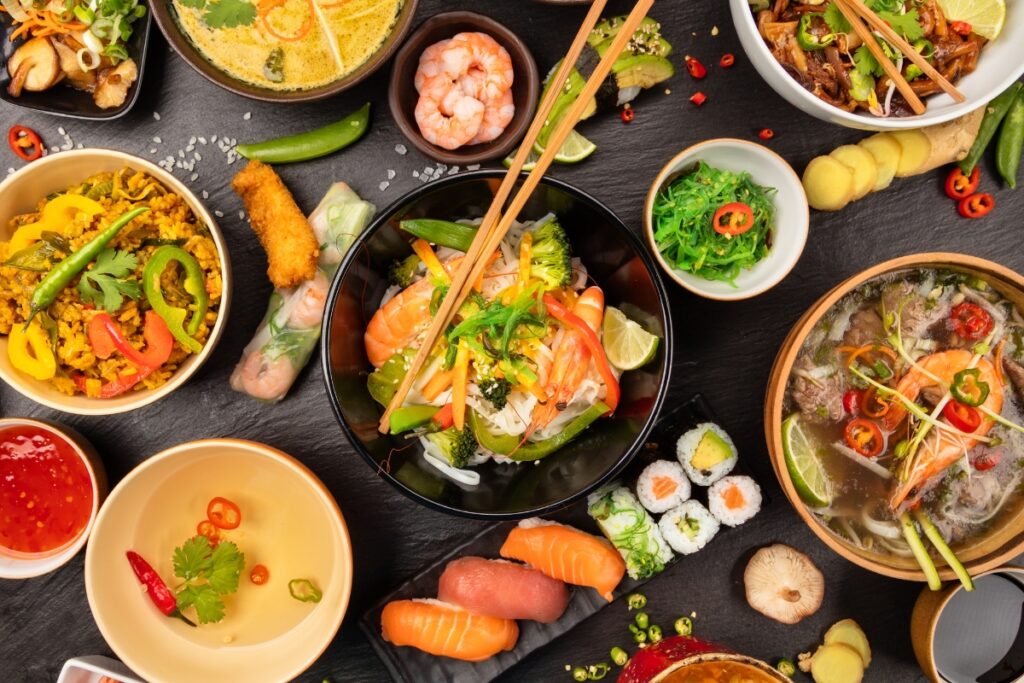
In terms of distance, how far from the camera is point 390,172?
3.08m

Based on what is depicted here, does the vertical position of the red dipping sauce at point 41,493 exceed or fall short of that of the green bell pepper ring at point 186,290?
it falls short

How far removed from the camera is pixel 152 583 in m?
2.86

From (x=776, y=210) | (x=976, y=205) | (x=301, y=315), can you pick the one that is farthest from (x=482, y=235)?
(x=976, y=205)

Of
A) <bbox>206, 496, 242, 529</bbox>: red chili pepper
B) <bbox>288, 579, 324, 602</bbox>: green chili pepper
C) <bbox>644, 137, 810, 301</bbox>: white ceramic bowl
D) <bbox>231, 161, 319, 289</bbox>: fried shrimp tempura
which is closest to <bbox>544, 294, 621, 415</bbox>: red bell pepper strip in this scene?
<bbox>644, 137, 810, 301</bbox>: white ceramic bowl

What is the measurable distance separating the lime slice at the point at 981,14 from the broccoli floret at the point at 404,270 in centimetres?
217

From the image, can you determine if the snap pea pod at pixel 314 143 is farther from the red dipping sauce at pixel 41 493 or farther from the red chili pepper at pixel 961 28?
the red chili pepper at pixel 961 28

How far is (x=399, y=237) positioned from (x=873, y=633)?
2545 mm

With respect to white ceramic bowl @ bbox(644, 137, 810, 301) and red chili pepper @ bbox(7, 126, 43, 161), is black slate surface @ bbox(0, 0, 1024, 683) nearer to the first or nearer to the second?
red chili pepper @ bbox(7, 126, 43, 161)

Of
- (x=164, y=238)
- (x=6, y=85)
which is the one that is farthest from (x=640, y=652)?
(x=6, y=85)

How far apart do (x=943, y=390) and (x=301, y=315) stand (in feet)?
7.87

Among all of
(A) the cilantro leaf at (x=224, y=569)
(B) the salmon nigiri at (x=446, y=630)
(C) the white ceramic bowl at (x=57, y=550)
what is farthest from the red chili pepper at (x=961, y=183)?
(C) the white ceramic bowl at (x=57, y=550)

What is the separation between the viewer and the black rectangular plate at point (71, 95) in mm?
2863

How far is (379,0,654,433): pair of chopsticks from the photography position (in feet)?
7.28

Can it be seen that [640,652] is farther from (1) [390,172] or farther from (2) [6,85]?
(2) [6,85]
